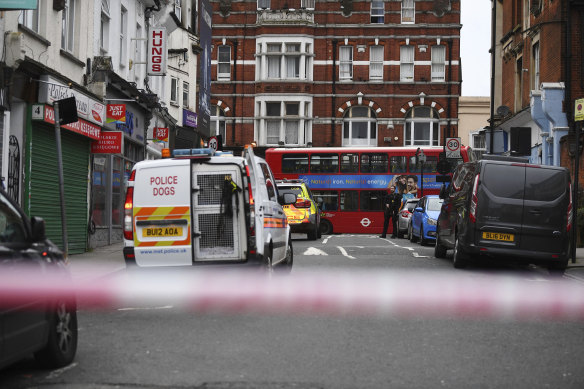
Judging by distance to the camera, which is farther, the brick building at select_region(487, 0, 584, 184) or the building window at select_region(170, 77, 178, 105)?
the building window at select_region(170, 77, 178, 105)

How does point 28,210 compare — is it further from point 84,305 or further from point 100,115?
point 84,305

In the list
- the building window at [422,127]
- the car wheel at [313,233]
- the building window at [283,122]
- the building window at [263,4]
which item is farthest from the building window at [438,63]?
the car wheel at [313,233]

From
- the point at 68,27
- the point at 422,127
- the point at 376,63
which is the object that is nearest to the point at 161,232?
the point at 68,27

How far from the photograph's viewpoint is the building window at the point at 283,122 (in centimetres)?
5347

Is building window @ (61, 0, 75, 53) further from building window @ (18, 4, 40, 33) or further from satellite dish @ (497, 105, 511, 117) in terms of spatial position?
satellite dish @ (497, 105, 511, 117)

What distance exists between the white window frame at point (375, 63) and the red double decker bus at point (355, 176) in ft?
58.7

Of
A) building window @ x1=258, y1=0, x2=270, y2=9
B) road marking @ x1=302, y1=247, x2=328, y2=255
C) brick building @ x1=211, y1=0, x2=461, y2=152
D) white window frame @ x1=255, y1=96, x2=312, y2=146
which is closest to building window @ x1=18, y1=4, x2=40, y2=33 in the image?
road marking @ x1=302, y1=247, x2=328, y2=255

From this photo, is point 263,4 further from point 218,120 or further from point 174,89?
point 174,89

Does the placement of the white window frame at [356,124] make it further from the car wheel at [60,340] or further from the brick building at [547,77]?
the car wheel at [60,340]

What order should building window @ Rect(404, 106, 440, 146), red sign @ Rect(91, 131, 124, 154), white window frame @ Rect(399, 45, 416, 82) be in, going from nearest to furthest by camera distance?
red sign @ Rect(91, 131, 124, 154) < building window @ Rect(404, 106, 440, 146) < white window frame @ Rect(399, 45, 416, 82)

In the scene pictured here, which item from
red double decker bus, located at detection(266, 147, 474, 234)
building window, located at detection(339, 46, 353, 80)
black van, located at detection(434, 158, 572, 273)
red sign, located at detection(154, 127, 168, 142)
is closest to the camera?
black van, located at detection(434, 158, 572, 273)

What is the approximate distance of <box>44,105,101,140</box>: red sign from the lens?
1641cm

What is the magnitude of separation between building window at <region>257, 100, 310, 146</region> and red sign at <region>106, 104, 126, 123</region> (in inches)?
1257

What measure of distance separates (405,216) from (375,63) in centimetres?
2652
